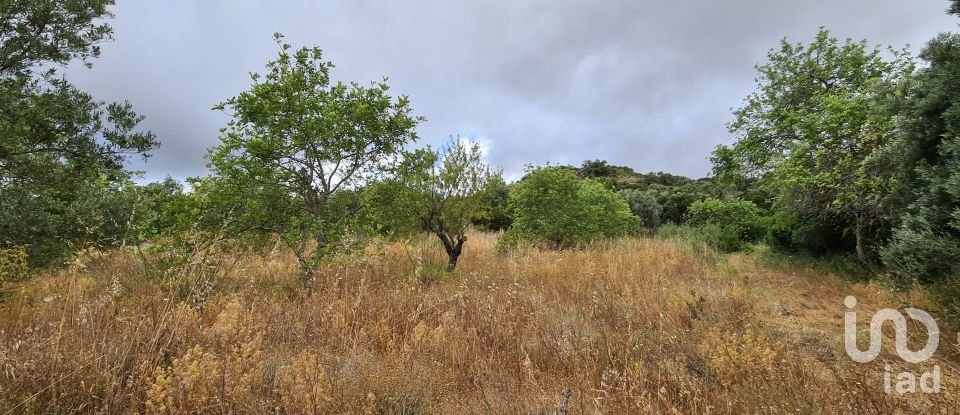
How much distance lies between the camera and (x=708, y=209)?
49.4ft

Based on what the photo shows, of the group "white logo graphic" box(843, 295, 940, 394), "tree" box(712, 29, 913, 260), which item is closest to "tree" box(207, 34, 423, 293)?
"white logo graphic" box(843, 295, 940, 394)

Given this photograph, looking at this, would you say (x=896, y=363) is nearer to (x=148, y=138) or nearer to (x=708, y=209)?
(x=148, y=138)

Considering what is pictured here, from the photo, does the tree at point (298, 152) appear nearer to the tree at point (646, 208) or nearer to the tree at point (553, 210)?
the tree at point (553, 210)

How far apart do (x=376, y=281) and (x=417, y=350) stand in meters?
2.56

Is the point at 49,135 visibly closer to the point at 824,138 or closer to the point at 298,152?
the point at 298,152

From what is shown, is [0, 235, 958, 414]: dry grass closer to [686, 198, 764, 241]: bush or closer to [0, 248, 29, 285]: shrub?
[0, 248, 29, 285]: shrub

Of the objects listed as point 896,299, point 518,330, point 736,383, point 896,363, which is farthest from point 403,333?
point 896,299

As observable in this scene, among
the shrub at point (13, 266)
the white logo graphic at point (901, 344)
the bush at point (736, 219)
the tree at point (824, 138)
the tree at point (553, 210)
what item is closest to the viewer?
the white logo graphic at point (901, 344)

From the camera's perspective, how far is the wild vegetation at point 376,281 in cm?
224

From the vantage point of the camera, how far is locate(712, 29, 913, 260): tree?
21.9ft

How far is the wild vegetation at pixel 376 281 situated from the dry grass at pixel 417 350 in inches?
0.9

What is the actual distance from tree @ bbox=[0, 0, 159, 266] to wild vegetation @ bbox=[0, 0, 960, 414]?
0.02 meters

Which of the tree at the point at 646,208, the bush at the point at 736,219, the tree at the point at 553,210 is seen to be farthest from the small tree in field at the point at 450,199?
the tree at the point at 646,208

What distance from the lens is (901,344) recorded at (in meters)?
3.49
